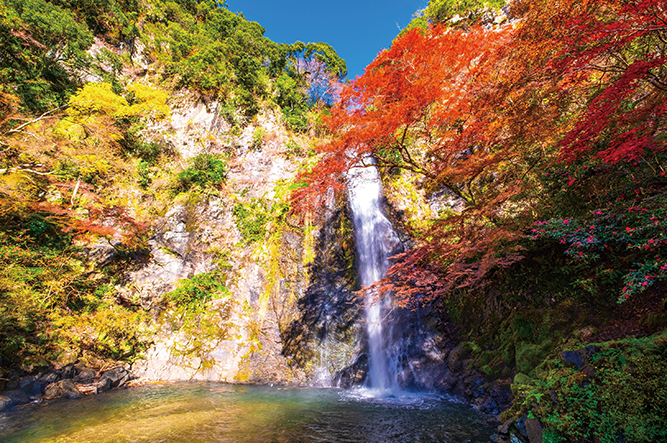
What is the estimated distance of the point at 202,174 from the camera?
1245 cm

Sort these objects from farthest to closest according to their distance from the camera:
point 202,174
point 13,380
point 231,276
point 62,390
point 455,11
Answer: point 455,11, point 202,174, point 231,276, point 62,390, point 13,380

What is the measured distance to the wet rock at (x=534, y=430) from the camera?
281 cm

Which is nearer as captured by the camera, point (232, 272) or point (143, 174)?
point (232, 272)

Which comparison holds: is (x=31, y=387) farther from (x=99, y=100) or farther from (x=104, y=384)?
(x=99, y=100)

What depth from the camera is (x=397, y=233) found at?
948 centimetres

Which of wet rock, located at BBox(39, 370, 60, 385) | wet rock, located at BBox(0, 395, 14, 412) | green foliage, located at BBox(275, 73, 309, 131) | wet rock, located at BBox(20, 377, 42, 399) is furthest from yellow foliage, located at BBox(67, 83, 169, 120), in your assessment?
wet rock, located at BBox(0, 395, 14, 412)

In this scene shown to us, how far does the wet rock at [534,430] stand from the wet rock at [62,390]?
953 centimetres

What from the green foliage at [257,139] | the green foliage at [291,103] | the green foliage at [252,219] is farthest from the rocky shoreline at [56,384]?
the green foliage at [291,103]

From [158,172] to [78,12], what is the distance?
11721 millimetres

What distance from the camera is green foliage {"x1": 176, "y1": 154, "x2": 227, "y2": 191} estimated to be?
484 inches

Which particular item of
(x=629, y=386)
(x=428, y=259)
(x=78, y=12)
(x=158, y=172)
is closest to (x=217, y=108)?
(x=158, y=172)

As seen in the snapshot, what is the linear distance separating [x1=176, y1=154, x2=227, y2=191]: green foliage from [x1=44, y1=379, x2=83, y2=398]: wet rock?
8535mm

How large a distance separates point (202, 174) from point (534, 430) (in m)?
→ 14.1

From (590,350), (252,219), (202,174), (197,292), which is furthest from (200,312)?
(590,350)
